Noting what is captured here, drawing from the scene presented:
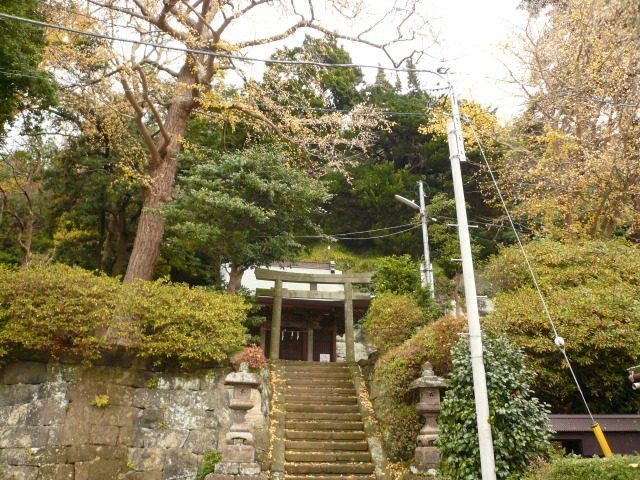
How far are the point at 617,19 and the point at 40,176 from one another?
637 inches

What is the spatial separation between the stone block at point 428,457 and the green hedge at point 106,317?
382cm

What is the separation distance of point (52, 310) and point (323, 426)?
5.58m

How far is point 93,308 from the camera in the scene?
26.8ft

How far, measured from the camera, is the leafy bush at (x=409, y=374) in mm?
8445

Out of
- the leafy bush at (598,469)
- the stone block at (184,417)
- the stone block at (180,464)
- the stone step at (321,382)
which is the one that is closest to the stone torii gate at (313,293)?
the stone step at (321,382)

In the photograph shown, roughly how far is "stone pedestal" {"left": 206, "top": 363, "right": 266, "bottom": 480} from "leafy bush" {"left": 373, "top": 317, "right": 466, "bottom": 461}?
8.88 ft

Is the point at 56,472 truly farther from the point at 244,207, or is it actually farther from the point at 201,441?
the point at 244,207

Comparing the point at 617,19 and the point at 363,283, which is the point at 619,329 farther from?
the point at 617,19

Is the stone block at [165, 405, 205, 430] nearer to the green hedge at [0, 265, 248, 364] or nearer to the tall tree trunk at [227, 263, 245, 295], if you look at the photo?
the green hedge at [0, 265, 248, 364]

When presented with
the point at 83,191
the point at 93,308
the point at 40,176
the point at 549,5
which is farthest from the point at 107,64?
the point at 549,5

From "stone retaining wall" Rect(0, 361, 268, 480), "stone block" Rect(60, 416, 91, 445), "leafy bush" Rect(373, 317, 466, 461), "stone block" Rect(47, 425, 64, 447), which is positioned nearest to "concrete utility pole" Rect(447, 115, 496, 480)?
"leafy bush" Rect(373, 317, 466, 461)

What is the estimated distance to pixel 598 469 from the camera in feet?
13.6

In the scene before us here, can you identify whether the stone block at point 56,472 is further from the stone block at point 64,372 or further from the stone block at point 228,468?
the stone block at point 228,468

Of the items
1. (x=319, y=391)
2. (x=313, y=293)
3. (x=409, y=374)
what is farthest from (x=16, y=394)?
(x=313, y=293)
